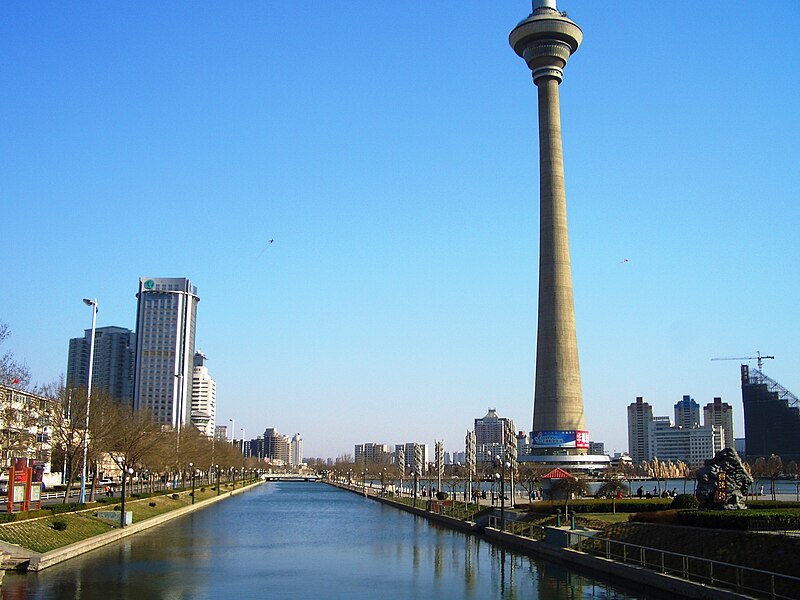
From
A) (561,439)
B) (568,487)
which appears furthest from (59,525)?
(561,439)

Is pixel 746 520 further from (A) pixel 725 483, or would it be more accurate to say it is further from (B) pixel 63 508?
(B) pixel 63 508

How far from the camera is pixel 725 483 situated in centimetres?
3588

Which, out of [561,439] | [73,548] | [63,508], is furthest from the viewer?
[561,439]

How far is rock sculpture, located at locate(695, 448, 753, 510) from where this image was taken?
3559 centimetres

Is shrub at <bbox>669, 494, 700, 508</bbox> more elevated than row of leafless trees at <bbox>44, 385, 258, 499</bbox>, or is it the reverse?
row of leafless trees at <bbox>44, 385, 258, 499</bbox>

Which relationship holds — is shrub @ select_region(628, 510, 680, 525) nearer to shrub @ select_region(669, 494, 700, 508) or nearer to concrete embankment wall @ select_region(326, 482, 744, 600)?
shrub @ select_region(669, 494, 700, 508)

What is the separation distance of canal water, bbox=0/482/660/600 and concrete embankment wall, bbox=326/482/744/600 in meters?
0.85

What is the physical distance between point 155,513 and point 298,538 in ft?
52.9

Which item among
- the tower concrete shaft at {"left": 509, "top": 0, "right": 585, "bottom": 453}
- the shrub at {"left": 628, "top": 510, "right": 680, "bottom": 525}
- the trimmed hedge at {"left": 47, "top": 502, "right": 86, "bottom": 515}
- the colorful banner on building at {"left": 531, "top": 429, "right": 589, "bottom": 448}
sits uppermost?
the tower concrete shaft at {"left": 509, "top": 0, "right": 585, "bottom": 453}

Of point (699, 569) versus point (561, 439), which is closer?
point (699, 569)

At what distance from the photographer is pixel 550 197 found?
359ft

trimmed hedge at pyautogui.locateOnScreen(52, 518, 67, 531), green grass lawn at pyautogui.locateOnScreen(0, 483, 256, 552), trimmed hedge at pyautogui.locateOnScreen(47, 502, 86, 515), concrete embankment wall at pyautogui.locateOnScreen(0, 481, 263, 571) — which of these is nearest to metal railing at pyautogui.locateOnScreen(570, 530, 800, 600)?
concrete embankment wall at pyautogui.locateOnScreen(0, 481, 263, 571)

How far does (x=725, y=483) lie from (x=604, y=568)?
6.99m

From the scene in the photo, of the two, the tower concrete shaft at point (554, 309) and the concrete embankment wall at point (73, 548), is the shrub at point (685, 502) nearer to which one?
the concrete embankment wall at point (73, 548)
